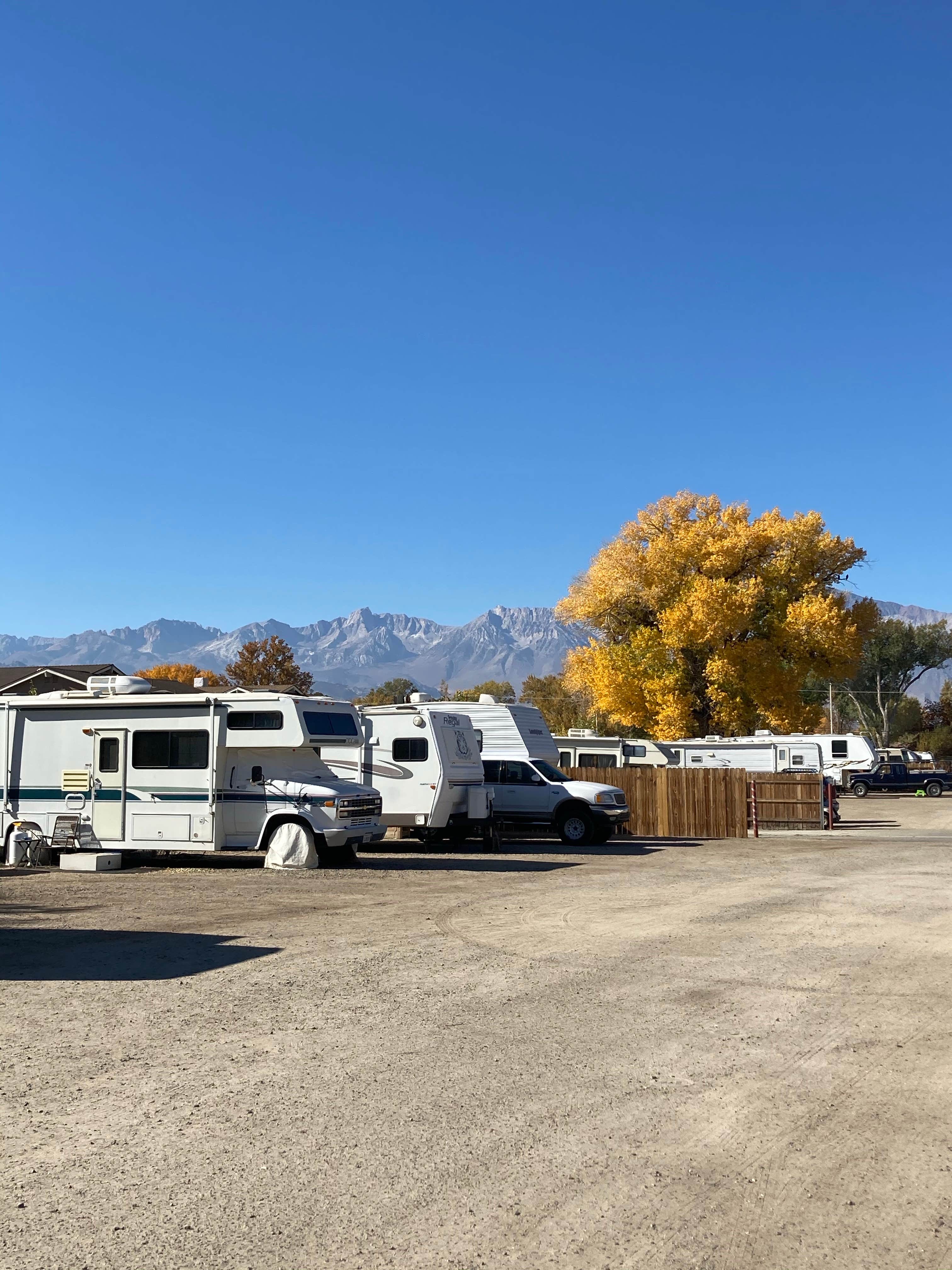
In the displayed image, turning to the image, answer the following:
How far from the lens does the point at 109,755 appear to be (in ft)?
65.1

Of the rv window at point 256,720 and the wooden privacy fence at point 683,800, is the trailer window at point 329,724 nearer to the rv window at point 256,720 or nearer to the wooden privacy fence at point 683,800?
the rv window at point 256,720

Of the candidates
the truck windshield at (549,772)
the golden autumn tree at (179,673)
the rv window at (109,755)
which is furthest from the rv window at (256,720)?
the golden autumn tree at (179,673)

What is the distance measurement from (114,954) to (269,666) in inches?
3041

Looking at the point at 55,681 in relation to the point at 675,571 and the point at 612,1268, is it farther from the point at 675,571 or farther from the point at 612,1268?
the point at 612,1268

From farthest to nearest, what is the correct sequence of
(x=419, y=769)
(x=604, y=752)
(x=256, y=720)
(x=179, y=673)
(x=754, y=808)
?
(x=179, y=673), (x=604, y=752), (x=754, y=808), (x=419, y=769), (x=256, y=720)

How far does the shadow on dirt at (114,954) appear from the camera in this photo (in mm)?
9461

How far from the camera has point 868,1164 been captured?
513 centimetres

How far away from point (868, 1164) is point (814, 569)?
124 feet

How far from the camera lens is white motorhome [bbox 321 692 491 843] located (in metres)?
22.5

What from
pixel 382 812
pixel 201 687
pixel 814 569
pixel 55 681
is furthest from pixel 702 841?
pixel 55 681

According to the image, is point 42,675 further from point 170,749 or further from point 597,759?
point 170,749

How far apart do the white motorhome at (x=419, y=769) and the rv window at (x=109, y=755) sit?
4270 millimetres

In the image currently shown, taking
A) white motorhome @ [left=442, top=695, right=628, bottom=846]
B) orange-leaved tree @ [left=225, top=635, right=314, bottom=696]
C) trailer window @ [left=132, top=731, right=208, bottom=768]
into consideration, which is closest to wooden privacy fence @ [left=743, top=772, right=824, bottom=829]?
white motorhome @ [left=442, top=695, right=628, bottom=846]

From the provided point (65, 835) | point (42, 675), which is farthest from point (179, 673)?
point (65, 835)
